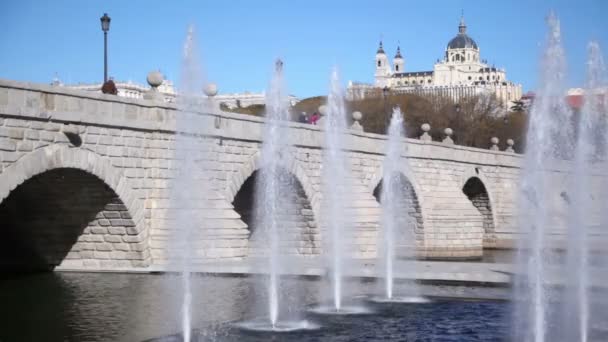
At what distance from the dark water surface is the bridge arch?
22.0 feet

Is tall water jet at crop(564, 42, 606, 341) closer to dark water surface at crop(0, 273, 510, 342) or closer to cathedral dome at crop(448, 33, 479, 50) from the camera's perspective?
dark water surface at crop(0, 273, 510, 342)

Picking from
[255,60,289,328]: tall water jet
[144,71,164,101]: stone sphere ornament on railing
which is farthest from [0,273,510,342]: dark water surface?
[144,71,164,101]: stone sphere ornament on railing

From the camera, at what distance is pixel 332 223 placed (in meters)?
23.8

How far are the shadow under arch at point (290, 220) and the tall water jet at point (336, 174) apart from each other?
0.54 meters

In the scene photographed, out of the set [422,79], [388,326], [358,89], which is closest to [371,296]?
[388,326]

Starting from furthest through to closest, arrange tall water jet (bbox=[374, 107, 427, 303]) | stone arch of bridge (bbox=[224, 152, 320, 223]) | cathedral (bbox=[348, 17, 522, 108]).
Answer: cathedral (bbox=[348, 17, 522, 108]) < tall water jet (bbox=[374, 107, 427, 303]) < stone arch of bridge (bbox=[224, 152, 320, 223])

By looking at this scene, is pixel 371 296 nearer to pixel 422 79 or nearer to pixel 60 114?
pixel 60 114

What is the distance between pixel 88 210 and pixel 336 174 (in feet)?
29.6

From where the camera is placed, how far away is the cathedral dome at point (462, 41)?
182225mm

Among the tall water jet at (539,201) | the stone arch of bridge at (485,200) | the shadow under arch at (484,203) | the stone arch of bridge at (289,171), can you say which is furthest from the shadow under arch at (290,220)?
the shadow under arch at (484,203)

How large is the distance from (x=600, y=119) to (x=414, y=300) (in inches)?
349

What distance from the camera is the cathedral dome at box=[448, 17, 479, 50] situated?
598ft

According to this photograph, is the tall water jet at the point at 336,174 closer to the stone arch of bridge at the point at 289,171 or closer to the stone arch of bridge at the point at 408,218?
the stone arch of bridge at the point at 289,171

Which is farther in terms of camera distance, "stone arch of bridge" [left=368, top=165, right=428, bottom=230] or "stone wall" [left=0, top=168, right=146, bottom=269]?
"stone arch of bridge" [left=368, top=165, right=428, bottom=230]
